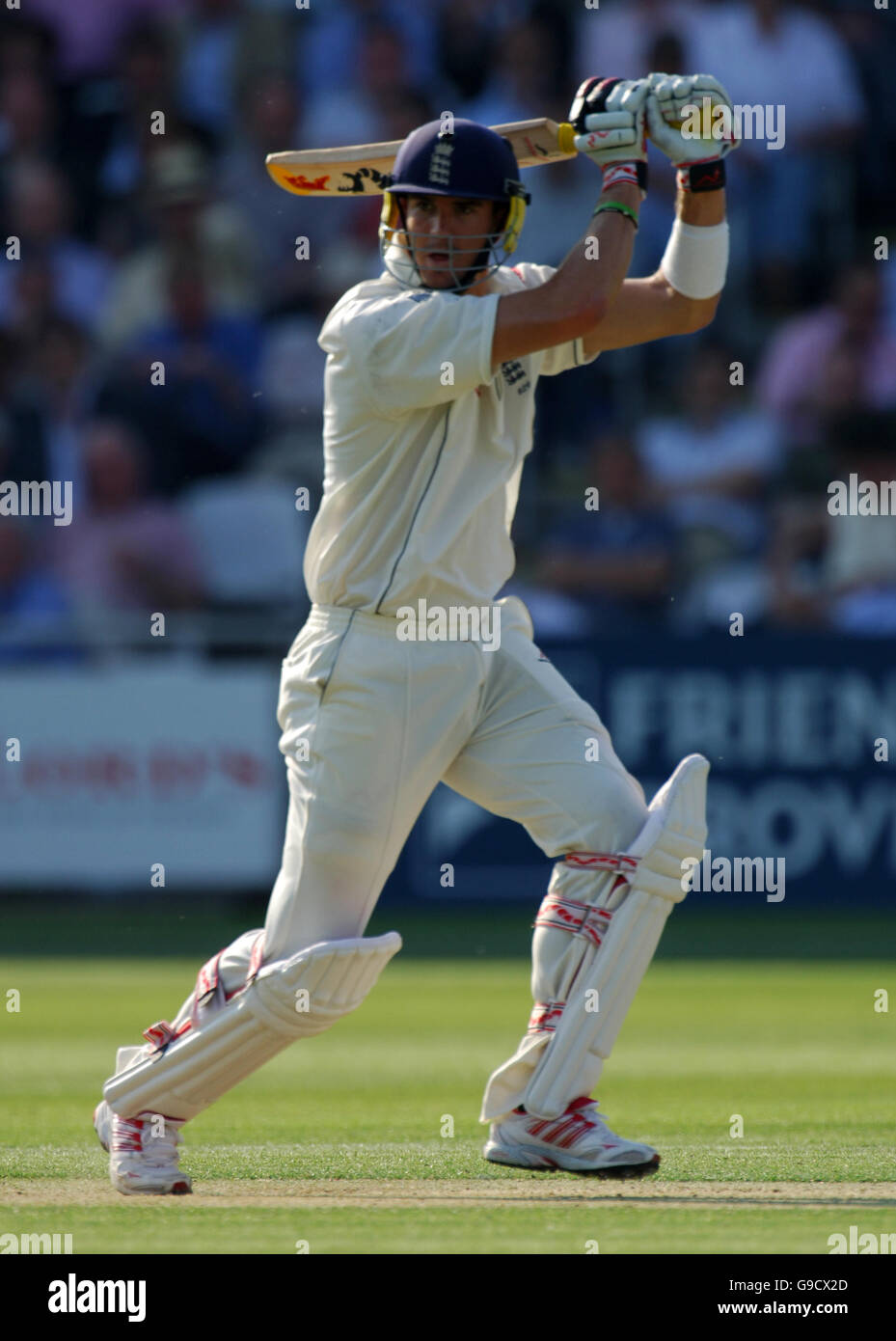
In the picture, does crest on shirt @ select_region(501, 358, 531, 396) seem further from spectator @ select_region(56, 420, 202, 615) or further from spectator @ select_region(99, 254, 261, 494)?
spectator @ select_region(99, 254, 261, 494)

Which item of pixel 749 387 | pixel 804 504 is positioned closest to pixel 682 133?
pixel 804 504

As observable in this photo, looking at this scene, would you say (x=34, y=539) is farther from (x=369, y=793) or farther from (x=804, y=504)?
(x=369, y=793)

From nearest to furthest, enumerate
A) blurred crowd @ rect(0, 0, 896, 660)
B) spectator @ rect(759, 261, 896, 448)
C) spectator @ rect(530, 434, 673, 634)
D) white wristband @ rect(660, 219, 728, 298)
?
white wristband @ rect(660, 219, 728, 298) → spectator @ rect(530, 434, 673, 634) → blurred crowd @ rect(0, 0, 896, 660) → spectator @ rect(759, 261, 896, 448)

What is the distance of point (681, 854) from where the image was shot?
Answer: 4.70 metres

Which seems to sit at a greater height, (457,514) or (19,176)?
(19,176)

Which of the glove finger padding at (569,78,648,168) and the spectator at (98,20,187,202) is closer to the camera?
the glove finger padding at (569,78,648,168)

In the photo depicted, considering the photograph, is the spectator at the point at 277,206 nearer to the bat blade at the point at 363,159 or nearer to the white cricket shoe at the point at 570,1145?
the bat blade at the point at 363,159

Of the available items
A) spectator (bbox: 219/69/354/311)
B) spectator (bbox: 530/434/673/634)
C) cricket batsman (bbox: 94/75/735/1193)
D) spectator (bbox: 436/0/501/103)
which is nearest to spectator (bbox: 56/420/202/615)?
spectator (bbox: 219/69/354/311)

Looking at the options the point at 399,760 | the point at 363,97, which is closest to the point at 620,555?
the point at 363,97

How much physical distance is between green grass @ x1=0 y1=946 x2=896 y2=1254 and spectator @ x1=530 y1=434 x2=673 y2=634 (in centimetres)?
246

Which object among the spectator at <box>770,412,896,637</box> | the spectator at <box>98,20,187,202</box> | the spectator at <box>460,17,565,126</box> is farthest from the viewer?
the spectator at <box>98,20,187,202</box>

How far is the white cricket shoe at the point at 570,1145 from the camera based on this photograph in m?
4.63

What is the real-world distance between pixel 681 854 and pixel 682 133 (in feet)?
5.36

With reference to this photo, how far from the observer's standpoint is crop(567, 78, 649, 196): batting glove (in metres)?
4.69
